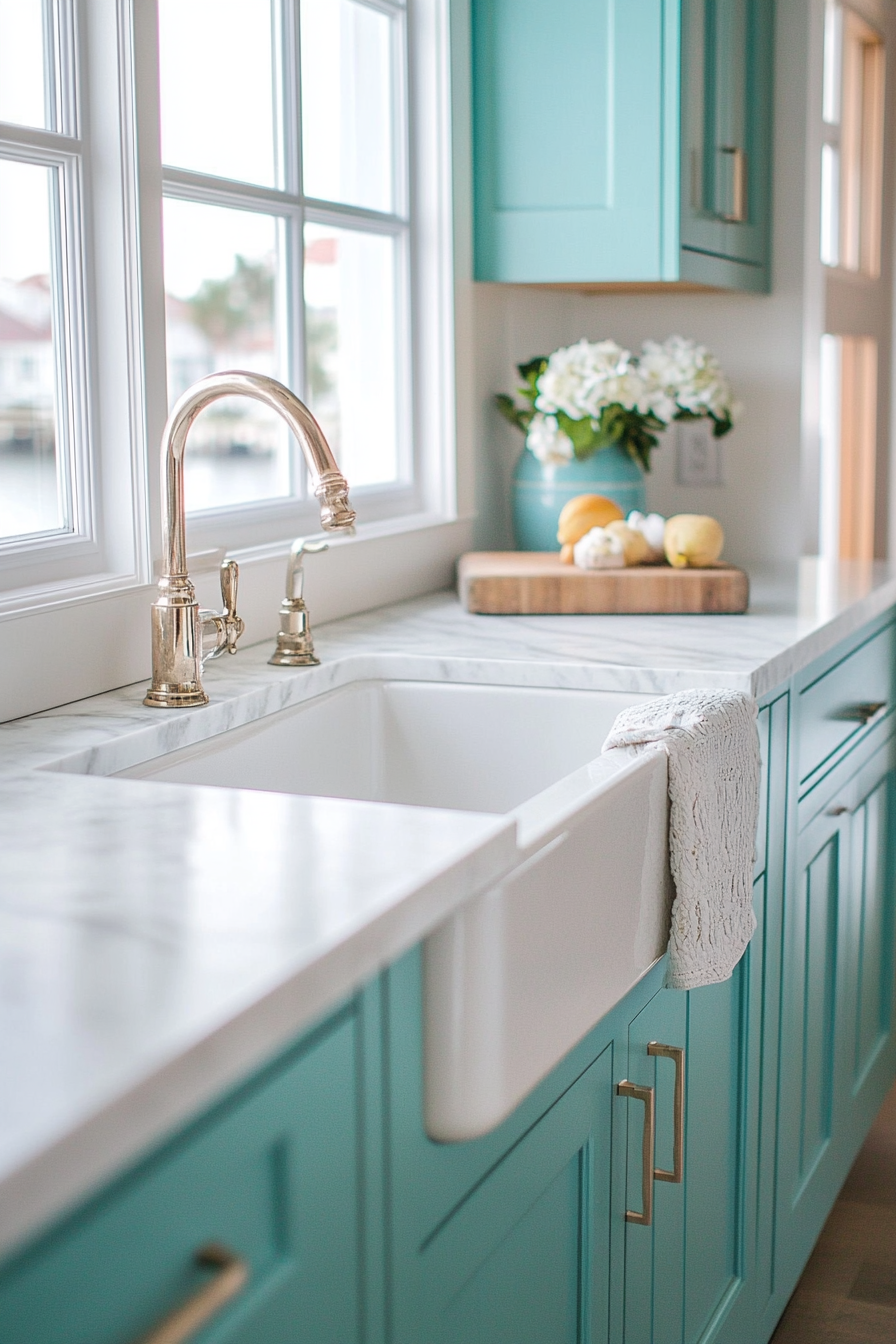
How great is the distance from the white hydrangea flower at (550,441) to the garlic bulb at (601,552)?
0.34 m

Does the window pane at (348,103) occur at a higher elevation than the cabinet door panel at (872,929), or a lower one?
higher

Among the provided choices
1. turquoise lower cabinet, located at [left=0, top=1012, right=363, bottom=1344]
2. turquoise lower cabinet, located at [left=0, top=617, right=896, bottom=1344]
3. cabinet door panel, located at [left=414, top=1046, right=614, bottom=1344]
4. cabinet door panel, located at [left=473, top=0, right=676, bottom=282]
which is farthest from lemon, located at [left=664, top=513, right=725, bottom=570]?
turquoise lower cabinet, located at [left=0, top=1012, right=363, bottom=1344]

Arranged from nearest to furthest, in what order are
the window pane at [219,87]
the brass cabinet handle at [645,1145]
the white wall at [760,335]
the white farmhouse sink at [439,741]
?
the brass cabinet handle at [645,1145] < the white farmhouse sink at [439,741] < the window pane at [219,87] < the white wall at [760,335]

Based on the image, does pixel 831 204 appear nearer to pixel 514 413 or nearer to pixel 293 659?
pixel 514 413

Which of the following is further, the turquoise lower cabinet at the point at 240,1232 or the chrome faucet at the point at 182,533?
the chrome faucet at the point at 182,533

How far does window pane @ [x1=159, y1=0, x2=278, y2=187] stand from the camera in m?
1.90

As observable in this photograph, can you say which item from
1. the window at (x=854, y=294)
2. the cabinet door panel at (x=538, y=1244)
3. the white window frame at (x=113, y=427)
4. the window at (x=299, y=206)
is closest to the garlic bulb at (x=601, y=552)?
the window at (x=299, y=206)

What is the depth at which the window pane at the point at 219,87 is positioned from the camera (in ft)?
6.23

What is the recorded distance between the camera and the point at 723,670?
1650 millimetres

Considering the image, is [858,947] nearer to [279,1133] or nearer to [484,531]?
[484,531]

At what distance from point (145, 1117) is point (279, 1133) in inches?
6.4

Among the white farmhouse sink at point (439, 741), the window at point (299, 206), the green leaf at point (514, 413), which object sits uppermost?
the window at point (299, 206)

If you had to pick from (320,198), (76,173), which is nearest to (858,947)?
(320,198)

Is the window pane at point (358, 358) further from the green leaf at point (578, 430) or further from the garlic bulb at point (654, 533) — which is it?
the garlic bulb at point (654, 533)
